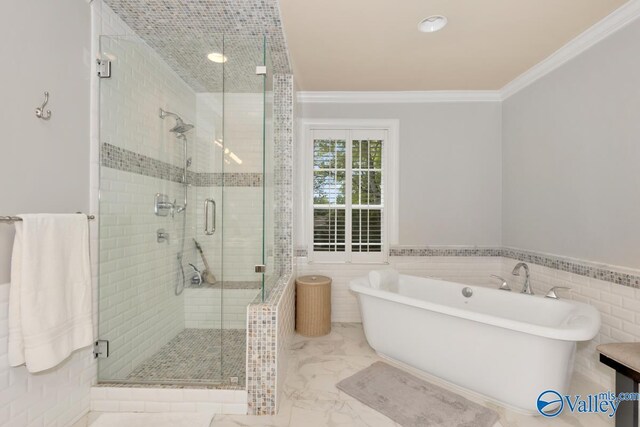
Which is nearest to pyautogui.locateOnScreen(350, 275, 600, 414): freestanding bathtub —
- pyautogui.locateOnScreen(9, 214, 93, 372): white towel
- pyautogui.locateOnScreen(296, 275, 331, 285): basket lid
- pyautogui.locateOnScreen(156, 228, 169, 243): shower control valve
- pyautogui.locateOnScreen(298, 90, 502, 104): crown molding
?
pyautogui.locateOnScreen(296, 275, 331, 285): basket lid

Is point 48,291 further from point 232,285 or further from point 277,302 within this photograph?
point 277,302

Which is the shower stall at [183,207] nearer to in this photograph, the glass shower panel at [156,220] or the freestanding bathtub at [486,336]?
the glass shower panel at [156,220]

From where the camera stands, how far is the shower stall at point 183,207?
206 centimetres

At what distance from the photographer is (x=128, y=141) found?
2168mm

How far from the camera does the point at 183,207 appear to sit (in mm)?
2416

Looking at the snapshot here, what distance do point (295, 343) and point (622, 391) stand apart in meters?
2.28

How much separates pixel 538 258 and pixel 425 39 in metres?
2.19

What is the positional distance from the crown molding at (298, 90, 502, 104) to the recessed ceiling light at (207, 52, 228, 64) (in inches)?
53.1

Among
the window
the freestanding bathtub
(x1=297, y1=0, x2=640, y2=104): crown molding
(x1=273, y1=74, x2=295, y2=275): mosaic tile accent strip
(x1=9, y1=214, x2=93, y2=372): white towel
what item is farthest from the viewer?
the window

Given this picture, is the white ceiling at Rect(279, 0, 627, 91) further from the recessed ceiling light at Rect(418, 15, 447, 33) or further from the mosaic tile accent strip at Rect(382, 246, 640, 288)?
the mosaic tile accent strip at Rect(382, 246, 640, 288)

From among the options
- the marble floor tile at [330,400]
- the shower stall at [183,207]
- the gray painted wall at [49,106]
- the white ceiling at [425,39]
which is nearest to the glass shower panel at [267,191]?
the shower stall at [183,207]

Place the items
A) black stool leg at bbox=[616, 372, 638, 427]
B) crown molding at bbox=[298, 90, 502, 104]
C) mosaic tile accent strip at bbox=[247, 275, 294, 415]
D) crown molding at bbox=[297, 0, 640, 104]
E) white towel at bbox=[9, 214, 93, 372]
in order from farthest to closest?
1. crown molding at bbox=[298, 90, 502, 104]
2. crown molding at bbox=[297, 0, 640, 104]
3. mosaic tile accent strip at bbox=[247, 275, 294, 415]
4. black stool leg at bbox=[616, 372, 638, 427]
5. white towel at bbox=[9, 214, 93, 372]

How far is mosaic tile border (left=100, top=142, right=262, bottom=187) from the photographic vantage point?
2.06 m

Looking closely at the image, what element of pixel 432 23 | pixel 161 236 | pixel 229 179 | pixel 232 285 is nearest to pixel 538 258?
pixel 432 23
